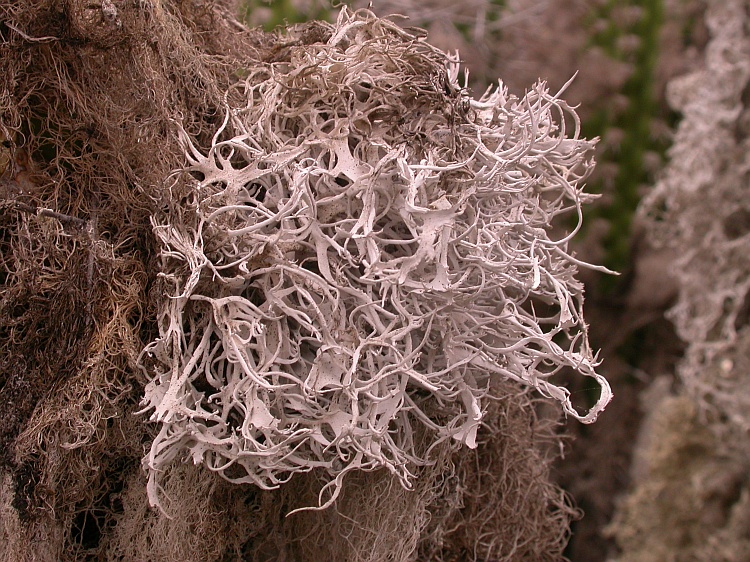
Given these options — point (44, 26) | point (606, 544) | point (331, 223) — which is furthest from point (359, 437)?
point (606, 544)

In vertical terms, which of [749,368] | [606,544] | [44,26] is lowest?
[606,544]

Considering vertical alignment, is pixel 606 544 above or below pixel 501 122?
below

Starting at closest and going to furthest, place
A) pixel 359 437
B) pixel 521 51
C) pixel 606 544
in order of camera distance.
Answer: pixel 359 437, pixel 606 544, pixel 521 51

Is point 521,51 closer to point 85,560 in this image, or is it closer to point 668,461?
point 668,461

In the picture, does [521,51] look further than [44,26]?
Yes
